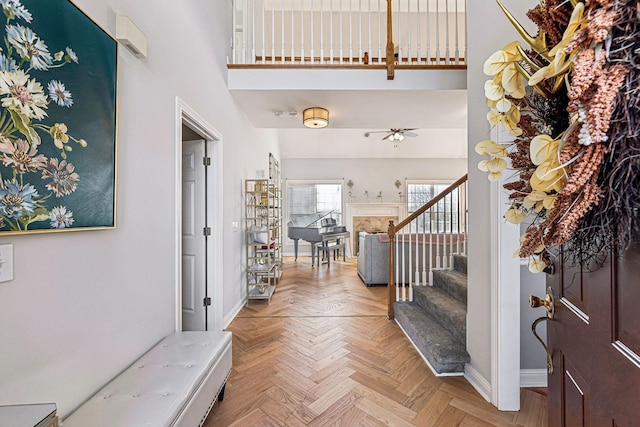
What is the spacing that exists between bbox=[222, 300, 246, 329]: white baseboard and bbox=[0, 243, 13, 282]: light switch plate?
2266 mm

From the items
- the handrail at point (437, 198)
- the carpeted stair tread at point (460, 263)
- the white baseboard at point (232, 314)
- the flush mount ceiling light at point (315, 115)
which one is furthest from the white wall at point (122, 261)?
the carpeted stair tread at point (460, 263)

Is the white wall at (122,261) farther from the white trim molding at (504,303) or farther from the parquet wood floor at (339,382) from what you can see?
the white trim molding at (504,303)

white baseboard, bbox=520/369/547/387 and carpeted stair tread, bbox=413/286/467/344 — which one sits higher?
carpeted stair tread, bbox=413/286/467/344

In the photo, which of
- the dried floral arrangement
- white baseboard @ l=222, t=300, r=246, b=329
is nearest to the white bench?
white baseboard @ l=222, t=300, r=246, b=329

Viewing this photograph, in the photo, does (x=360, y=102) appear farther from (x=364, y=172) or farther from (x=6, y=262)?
(x=364, y=172)

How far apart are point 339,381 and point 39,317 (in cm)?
181

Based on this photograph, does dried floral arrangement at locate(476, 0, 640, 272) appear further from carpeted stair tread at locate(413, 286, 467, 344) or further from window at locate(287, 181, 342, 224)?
window at locate(287, 181, 342, 224)

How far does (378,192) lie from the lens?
8.23 metres

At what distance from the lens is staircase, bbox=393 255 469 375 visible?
7.27 ft

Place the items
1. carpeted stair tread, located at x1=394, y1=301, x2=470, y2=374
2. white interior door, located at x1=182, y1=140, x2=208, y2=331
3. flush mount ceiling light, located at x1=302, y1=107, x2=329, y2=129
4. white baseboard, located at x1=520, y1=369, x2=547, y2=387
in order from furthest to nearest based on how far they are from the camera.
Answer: flush mount ceiling light, located at x1=302, y1=107, x2=329, y2=129, white interior door, located at x1=182, y1=140, x2=208, y2=331, carpeted stair tread, located at x1=394, y1=301, x2=470, y2=374, white baseboard, located at x1=520, y1=369, x2=547, y2=387

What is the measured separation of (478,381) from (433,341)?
411mm

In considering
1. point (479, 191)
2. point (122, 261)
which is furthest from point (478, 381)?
point (122, 261)

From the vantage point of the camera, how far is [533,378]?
2.04 m

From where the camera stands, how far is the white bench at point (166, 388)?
1.15 meters
